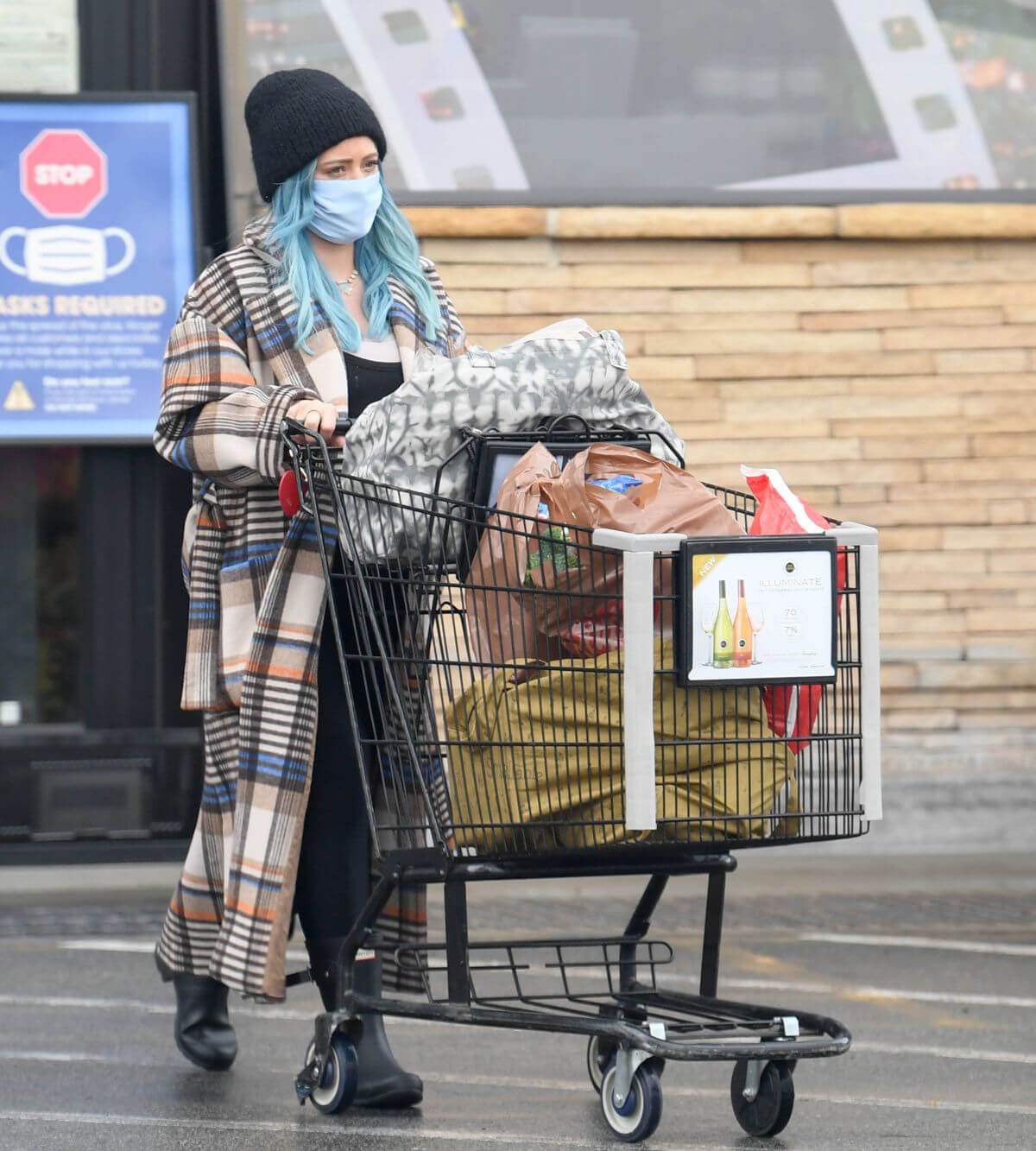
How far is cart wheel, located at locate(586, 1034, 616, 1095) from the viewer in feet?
14.4

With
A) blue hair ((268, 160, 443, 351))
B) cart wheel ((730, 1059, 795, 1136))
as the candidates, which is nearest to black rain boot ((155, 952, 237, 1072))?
cart wheel ((730, 1059, 795, 1136))

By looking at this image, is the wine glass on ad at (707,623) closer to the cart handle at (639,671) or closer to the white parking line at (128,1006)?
the cart handle at (639,671)

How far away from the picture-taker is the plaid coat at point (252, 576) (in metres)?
4.27

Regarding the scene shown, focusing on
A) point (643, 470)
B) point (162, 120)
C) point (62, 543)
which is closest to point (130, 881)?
point (62, 543)

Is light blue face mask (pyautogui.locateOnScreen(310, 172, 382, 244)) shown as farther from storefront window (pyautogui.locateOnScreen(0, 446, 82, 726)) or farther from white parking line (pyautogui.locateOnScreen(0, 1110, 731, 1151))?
storefront window (pyautogui.locateOnScreen(0, 446, 82, 726))

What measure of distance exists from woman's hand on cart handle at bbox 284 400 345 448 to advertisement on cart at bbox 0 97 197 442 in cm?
385

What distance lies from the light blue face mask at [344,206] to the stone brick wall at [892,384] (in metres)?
3.56

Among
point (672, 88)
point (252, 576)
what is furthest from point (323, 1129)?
point (672, 88)

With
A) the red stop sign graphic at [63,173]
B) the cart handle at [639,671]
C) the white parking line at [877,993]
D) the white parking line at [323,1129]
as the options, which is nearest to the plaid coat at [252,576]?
the white parking line at [323,1129]

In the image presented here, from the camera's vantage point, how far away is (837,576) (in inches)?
150

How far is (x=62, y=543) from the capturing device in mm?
8094

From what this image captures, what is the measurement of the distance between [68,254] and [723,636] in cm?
486

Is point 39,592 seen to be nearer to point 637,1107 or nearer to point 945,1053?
point 945,1053

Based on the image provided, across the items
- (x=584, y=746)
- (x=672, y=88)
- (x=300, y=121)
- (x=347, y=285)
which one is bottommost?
(x=584, y=746)
